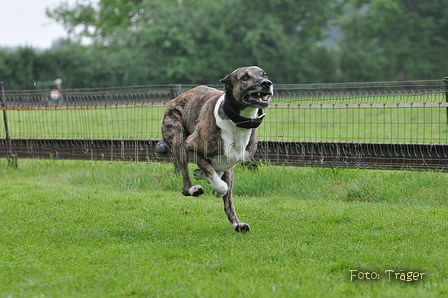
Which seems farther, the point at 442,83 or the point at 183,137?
the point at 442,83

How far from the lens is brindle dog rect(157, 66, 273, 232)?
5133 millimetres

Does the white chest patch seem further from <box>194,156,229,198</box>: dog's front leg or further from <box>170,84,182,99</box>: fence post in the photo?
<box>170,84,182,99</box>: fence post

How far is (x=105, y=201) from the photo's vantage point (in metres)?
7.95

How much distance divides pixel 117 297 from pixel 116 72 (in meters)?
38.2

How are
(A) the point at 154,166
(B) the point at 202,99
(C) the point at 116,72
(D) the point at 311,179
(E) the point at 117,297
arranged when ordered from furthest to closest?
(C) the point at 116,72, (A) the point at 154,166, (D) the point at 311,179, (B) the point at 202,99, (E) the point at 117,297

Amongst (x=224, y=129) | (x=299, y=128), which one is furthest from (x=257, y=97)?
(x=299, y=128)

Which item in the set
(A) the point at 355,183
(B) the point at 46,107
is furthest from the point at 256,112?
(B) the point at 46,107

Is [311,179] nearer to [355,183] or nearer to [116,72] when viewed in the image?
[355,183]

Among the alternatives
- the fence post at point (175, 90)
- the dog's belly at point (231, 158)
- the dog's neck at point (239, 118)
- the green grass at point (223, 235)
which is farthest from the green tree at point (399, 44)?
the dog's neck at point (239, 118)

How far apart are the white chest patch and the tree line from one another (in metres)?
34.9

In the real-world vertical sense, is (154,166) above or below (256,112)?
below

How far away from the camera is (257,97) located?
16.8 ft

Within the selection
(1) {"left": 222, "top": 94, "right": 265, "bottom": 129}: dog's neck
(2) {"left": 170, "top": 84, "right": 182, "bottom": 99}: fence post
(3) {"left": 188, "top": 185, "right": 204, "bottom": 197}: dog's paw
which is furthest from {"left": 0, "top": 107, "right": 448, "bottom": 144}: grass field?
(3) {"left": 188, "top": 185, "right": 204, "bottom": 197}: dog's paw

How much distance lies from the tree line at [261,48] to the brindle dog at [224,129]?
34.2m
